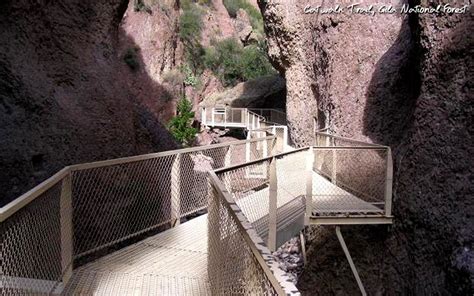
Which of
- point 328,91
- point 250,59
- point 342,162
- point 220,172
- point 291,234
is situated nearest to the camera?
point 220,172

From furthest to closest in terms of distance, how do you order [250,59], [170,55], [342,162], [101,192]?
1. [250,59]
2. [170,55]
3. [342,162]
4. [101,192]

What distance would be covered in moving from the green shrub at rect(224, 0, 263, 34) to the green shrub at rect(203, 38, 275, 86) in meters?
7.85

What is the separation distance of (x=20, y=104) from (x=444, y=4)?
25.9 ft

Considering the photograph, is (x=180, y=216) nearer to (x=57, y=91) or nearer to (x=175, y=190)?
(x=175, y=190)

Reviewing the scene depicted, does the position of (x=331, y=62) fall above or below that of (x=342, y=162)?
above

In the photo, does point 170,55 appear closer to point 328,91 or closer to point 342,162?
point 328,91

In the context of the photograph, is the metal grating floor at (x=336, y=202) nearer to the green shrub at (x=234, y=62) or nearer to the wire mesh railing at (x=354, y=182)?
the wire mesh railing at (x=354, y=182)

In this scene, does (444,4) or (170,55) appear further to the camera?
(170,55)

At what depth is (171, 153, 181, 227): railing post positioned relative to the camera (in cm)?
699

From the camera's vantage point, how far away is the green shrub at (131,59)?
29.1m

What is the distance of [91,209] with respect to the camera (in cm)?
656

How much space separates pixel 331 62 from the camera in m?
14.3

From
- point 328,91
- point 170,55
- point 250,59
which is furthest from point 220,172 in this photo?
point 250,59

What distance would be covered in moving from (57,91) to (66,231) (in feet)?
14.8
